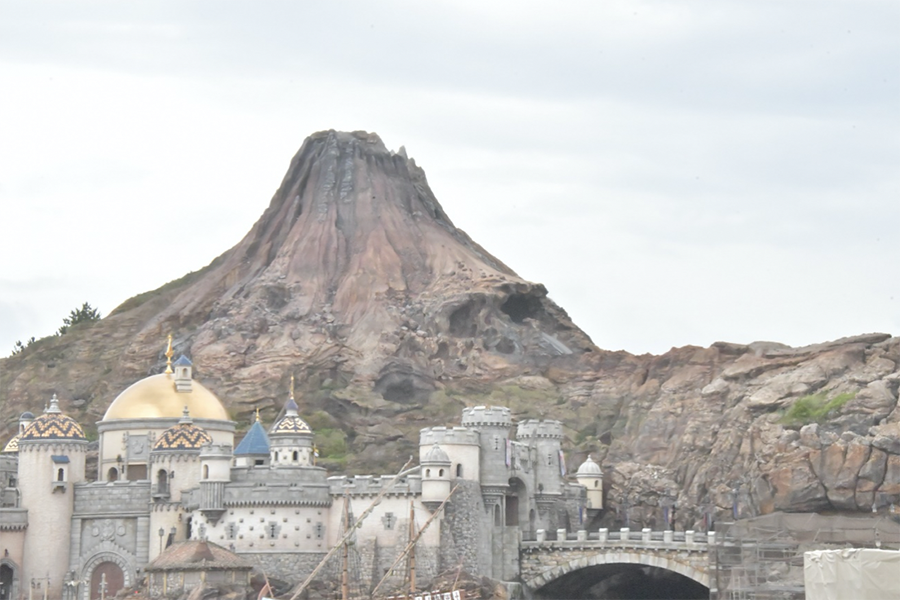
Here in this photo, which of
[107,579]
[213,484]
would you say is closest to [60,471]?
[107,579]

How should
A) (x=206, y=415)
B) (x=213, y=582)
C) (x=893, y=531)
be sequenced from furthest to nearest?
(x=206, y=415)
(x=213, y=582)
(x=893, y=531)

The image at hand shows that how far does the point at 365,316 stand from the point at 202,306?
21.5 m

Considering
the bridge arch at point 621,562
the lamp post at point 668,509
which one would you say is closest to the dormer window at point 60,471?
the bridge arch at point 621,562

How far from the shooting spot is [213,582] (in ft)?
395

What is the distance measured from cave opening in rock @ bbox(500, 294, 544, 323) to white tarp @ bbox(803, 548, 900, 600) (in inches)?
5223

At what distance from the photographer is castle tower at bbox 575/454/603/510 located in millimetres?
148625

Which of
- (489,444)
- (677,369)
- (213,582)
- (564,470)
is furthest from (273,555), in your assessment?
(677,369)

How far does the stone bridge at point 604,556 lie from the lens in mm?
123562

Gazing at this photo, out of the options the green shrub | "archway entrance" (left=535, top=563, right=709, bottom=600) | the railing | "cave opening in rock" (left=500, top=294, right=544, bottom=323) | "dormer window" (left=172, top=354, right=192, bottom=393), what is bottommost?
"archway entrance" (left=535, top=563, right=709, bottom=600)

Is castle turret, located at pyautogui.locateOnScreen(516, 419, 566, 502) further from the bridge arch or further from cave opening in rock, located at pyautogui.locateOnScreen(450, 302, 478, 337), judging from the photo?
cave opening in rock, located at pyautogui.locateOnScreen(450, 302, 478, 337)

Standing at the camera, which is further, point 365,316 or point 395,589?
point 365,316

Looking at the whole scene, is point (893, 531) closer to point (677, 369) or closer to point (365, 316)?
point (677, 369)

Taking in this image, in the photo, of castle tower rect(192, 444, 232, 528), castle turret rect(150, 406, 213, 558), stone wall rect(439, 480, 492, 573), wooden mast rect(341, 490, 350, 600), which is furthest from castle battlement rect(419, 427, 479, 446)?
castle turret rect(150, 406, 213, 558)

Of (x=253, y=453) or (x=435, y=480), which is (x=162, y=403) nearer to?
(x=253, y=453)
